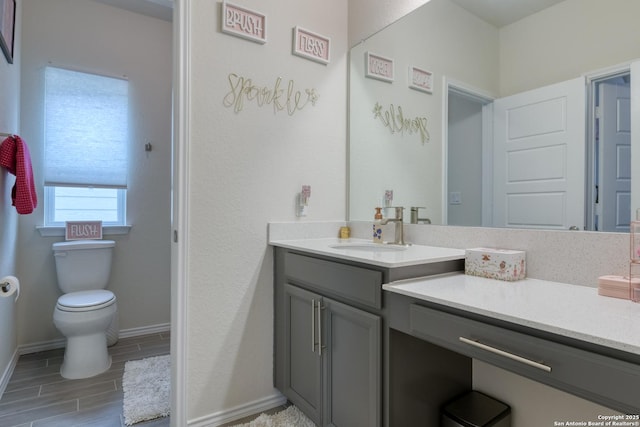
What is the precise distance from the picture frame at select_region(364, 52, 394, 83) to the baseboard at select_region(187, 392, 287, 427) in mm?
1895

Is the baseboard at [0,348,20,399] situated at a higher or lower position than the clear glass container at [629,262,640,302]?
lower

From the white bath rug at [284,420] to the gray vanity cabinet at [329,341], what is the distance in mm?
90

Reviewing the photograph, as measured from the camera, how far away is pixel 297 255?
5.50 ft

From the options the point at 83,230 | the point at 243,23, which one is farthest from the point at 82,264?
the point at 243,23

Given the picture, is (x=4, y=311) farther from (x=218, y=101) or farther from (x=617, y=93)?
(x=617, y=93)

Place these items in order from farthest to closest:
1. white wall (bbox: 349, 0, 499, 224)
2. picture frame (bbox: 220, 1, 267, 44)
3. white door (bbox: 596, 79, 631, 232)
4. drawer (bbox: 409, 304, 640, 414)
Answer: picture frame (bbox: 220, 1, 267, 44), white wall (bbox: 349, 0, 499, 224), white door (bbox: 596, 79, 631, 232), drawer (bbox: 409, 304, 640, 414)

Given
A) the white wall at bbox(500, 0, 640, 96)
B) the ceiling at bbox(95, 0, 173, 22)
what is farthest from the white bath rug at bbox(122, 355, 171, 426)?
the ceiling at bbox(95, 0, 173, 22)

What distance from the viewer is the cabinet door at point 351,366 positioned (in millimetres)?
1225

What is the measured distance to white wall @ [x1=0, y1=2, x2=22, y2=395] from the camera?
193cm

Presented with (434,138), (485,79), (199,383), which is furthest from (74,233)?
(485,79)

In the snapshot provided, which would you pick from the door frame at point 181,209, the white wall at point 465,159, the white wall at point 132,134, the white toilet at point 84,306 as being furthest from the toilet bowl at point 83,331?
the white wall at point 465,159

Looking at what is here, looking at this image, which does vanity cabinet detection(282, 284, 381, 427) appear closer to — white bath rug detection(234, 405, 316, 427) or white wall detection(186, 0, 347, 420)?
white bath rug detection(234, 405, 316, 427)

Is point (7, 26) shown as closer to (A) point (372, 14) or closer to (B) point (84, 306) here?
(B) point (84, 306)

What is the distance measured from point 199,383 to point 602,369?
1555 millimetres
